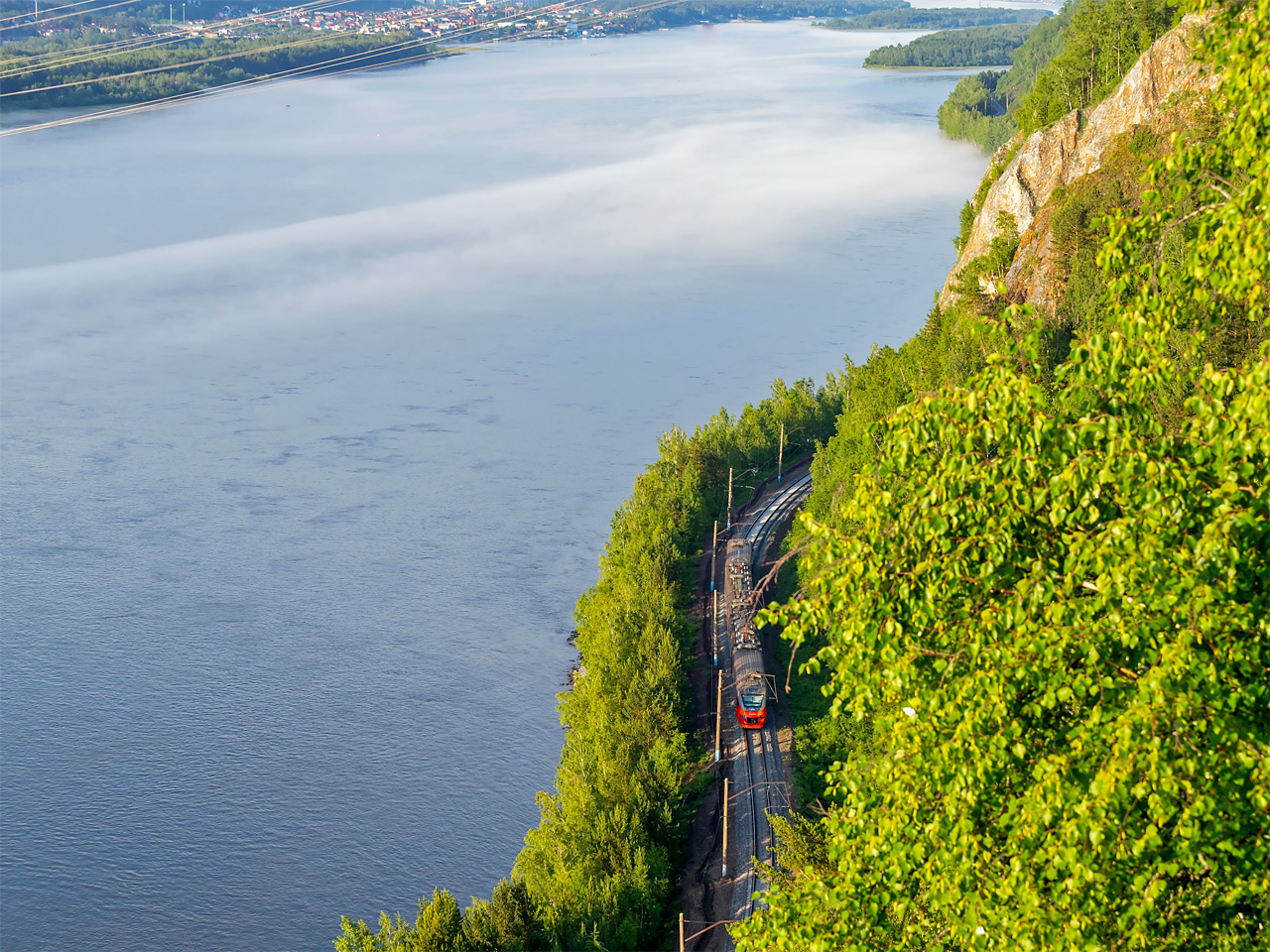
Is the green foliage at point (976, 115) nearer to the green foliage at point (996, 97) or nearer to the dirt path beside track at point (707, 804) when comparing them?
the green foliage at point (996, 97)

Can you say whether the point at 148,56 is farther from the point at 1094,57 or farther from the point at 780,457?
the point at 780,457

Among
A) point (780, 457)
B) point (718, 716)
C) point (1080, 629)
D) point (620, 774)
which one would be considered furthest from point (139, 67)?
point (1080, 629)

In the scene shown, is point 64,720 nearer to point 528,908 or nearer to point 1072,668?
point 528,908

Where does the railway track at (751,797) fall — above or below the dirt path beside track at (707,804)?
above

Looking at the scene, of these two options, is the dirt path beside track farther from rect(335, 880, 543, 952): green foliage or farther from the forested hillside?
rect(335, 880, 543, 952): green foliage

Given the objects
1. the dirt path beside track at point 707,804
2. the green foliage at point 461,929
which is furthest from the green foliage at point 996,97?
the green foliage at point 461,929

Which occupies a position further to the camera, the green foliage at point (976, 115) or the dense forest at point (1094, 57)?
the green foliage at point (976, 115)

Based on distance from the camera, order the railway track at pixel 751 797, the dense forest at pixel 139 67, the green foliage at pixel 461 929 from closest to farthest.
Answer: the green foliage at pixel 461 929
the railway track at pixel 751 797
the dense forest at pixel 139 67

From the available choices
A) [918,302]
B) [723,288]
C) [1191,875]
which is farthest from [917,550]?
[723,288]
